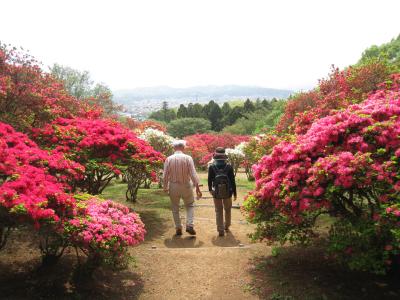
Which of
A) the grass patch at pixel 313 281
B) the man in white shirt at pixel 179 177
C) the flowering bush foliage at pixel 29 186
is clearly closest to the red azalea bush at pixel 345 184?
the grass patch at pixel 313 281

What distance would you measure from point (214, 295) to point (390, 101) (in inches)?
165

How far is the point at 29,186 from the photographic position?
5.01 metres

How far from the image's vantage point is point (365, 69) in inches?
468

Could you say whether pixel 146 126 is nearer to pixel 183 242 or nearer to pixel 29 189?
pixel 183 242

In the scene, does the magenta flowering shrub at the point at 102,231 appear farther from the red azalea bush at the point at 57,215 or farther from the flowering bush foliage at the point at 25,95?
the flowering bush foliage at the point at 25,95

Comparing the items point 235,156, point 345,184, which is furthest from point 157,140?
point 345,184

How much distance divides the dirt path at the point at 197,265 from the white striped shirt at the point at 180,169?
4.38 feet

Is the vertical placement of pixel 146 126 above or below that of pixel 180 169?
Answer: above

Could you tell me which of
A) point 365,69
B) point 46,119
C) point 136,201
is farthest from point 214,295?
point 365,69

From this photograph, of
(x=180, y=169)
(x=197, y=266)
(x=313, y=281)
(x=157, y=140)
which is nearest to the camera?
(x=313, y=281)

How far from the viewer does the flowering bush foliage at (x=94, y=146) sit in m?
8.48

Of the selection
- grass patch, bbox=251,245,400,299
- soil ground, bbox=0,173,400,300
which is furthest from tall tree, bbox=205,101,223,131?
grass patch, bbox=251,245,400,299

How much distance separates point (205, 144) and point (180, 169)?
2195cm

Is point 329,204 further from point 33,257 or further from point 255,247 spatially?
point 33,257
